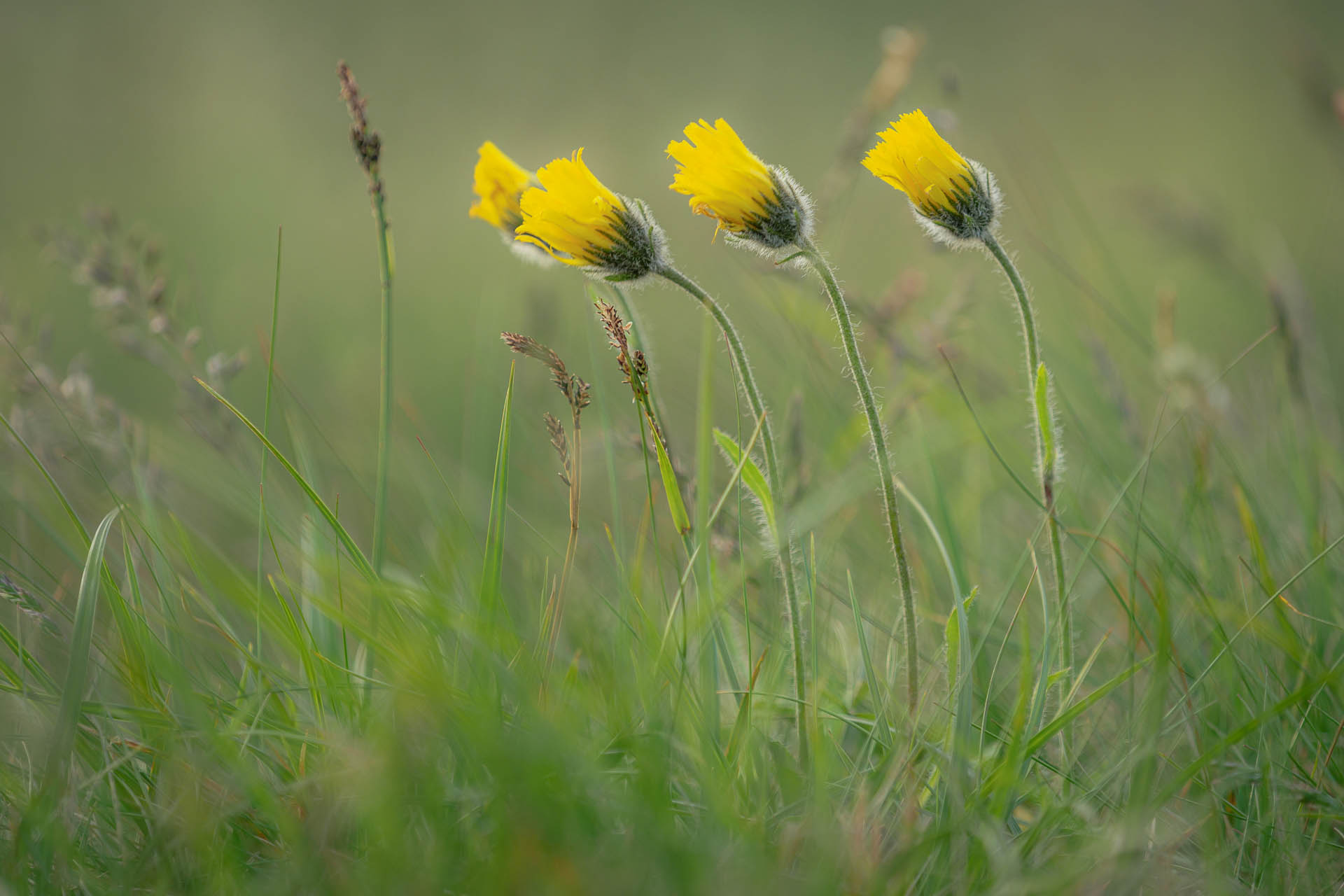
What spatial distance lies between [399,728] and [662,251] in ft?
2.63

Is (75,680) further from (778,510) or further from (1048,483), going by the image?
(1048,483)

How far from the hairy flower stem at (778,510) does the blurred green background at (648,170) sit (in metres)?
0.32

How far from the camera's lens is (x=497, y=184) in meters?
1.56

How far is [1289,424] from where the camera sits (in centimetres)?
185

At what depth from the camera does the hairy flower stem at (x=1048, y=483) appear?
3.92ft

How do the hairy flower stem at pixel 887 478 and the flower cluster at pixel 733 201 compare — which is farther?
the flower cluster at pixel 733 201

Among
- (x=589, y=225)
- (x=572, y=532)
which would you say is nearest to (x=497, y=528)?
(x=572, y=532)

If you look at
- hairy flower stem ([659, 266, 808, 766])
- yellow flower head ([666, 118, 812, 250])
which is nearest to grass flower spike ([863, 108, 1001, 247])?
yellow flower head ([666, 118, 812, 250])

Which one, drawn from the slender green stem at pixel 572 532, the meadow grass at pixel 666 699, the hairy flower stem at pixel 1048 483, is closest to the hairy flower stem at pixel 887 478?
the meadow grass at pixel 666 699

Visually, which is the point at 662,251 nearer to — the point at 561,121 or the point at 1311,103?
the point at 1311,103

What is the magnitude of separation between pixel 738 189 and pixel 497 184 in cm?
52

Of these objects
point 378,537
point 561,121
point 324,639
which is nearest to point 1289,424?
point 378,537

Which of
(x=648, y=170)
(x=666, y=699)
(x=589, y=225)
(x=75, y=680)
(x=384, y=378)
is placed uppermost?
(x=648, y=170)

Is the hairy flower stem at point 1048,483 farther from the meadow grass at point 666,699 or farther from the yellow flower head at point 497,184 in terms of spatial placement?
the yellow flower head at point 497,184
